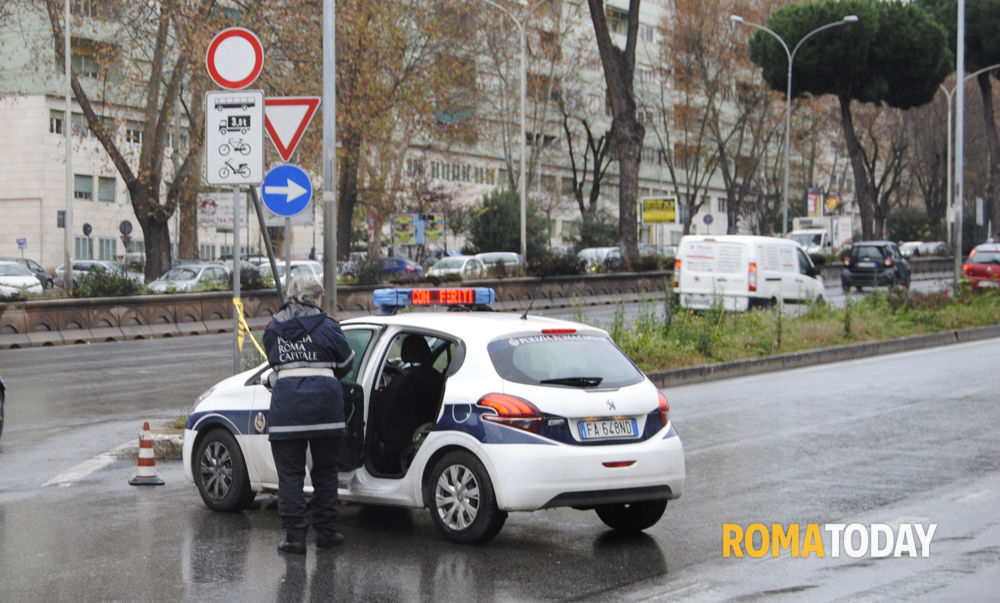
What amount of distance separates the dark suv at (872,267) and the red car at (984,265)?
141 inches

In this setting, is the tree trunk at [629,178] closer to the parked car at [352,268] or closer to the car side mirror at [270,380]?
Answer: the parked car at [352,268]

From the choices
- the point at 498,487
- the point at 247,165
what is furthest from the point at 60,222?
the point at 498,487

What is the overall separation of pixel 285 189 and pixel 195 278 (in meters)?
24.1

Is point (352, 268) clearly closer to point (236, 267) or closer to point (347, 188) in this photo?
point (347, 188)

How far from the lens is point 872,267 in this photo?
4228 centimetres

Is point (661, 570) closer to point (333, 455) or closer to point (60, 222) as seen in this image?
point (333, 455)

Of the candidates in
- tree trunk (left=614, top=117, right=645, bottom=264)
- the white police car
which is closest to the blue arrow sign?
the white police car

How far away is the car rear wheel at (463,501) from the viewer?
766cm

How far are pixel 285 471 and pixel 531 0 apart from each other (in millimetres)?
59187

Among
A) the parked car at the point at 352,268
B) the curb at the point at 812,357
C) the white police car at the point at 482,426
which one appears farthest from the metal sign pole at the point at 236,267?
the parked car at the point at 352,268

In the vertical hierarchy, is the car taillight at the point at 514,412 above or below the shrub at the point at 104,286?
below

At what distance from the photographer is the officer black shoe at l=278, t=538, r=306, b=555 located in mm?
7688

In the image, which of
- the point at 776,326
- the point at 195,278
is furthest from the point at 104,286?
the point at 776,326

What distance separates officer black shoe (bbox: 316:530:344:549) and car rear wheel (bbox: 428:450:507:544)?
0.60 metres
